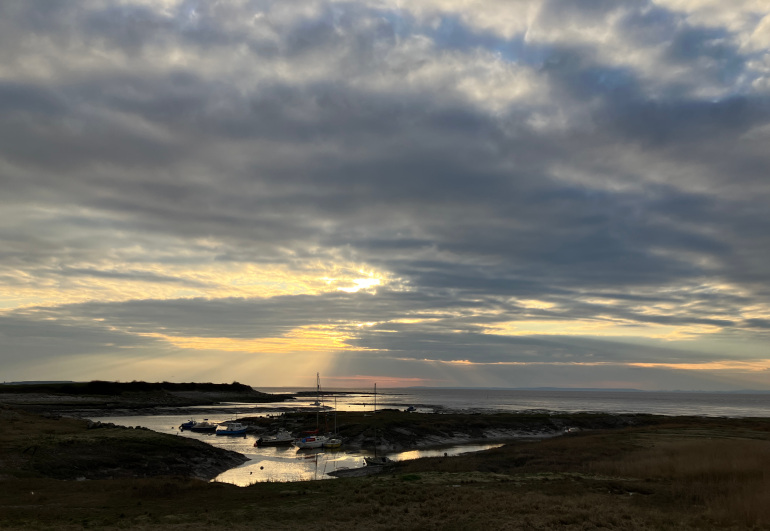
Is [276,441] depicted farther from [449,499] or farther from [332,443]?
[449,499]

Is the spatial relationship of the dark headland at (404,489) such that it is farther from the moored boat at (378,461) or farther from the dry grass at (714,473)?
the moored boat at (378,461)

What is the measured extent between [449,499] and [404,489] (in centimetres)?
372

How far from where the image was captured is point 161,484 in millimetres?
30922

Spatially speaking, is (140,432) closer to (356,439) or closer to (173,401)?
(356,439)

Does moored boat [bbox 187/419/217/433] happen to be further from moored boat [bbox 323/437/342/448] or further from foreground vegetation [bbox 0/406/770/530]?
foreground vegetation [bbox 0/406/770/530]

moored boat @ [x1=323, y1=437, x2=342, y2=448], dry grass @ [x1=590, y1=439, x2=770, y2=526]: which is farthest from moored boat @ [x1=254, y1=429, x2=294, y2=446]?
dry grass @ [x1=590, y1=439, x2=770, y2=526]

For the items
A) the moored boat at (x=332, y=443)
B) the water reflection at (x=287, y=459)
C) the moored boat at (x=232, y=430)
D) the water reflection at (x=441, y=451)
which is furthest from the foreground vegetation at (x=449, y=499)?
the moored boat at (x=232, y=430)

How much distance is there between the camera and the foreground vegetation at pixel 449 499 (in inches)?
836

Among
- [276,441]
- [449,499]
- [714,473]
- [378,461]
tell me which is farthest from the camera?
[276,441]

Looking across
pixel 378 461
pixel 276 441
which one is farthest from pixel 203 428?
pixel 378 461

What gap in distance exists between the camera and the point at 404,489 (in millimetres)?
28391

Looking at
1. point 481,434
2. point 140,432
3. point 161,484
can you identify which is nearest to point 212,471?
point 140,432

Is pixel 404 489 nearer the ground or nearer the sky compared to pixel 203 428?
nearer the sky

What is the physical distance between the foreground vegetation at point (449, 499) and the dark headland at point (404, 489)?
7 cm
